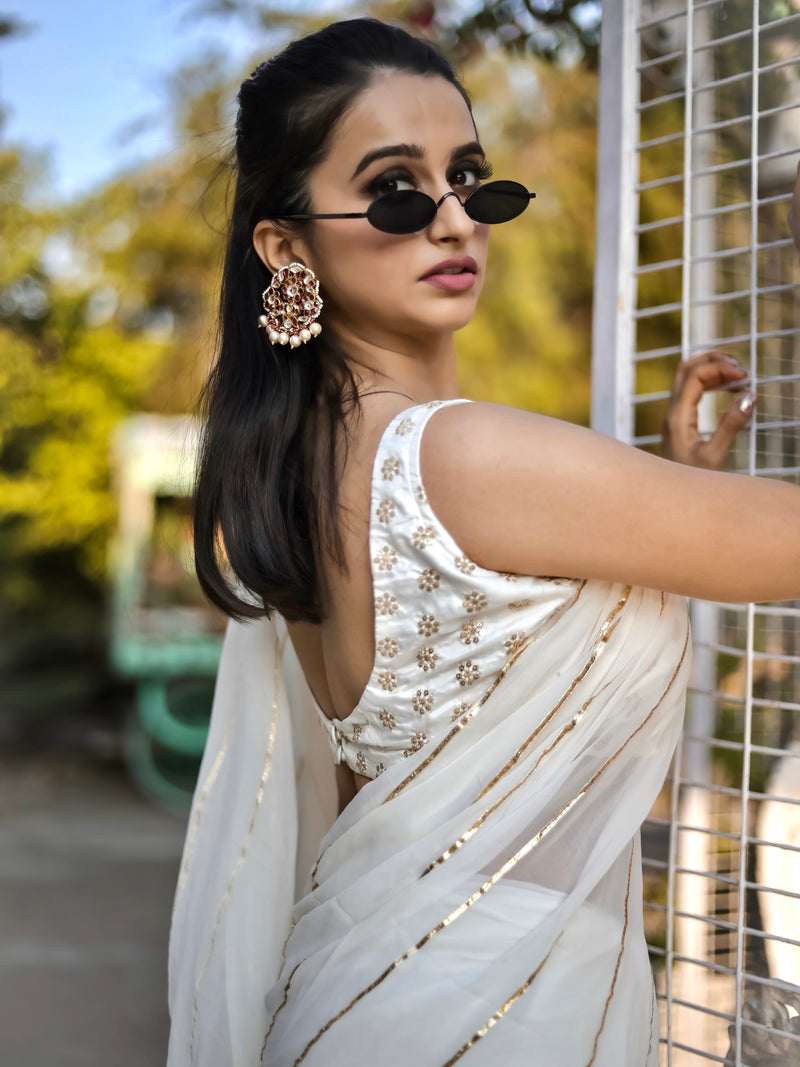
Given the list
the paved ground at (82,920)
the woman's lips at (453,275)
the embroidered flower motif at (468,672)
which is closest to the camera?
the embroidered flower motif at (468,672)

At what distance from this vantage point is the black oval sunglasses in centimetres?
112

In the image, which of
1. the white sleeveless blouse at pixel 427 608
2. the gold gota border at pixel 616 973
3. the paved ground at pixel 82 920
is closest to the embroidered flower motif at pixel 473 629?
the white sleeveless blouse at pixel 427 608

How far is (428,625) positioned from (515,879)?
0.92 ft

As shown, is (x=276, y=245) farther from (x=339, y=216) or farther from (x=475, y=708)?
(x=475, y=708)

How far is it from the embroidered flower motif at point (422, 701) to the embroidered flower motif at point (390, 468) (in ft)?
0.75

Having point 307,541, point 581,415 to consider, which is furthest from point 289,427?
point 581,415

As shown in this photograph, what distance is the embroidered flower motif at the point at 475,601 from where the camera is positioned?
104cm

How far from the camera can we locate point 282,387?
Answer: 1254mm

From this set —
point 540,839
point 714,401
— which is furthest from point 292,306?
point 714,401

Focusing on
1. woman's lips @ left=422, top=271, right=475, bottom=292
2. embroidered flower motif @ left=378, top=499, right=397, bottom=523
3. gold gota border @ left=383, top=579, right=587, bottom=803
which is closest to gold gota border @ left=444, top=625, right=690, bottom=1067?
gold gota border @ left=383, top=579, right=587, bottom=803

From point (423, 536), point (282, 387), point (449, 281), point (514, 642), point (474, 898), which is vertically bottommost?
point (474, 898)

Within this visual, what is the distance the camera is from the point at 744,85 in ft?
5.22

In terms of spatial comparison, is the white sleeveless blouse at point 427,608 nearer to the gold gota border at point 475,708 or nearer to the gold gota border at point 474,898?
the gold gota border at point 475,708

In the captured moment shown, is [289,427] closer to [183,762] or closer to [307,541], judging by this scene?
[307,541]
